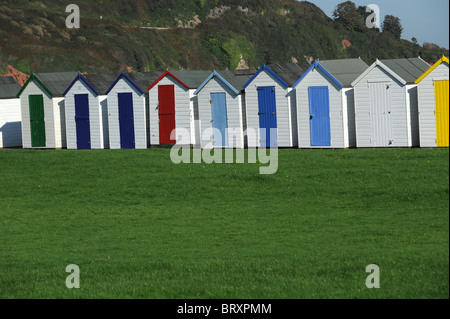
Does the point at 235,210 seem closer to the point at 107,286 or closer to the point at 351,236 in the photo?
the point at 351,236

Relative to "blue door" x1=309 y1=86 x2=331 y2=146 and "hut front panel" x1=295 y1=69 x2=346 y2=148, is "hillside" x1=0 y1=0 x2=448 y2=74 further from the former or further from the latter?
"blue door" x1=309 y1=86 x2=331 y2=146

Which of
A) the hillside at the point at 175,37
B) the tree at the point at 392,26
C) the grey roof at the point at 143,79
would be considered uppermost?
the tree at the point at 392,26

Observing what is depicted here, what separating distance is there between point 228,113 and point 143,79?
4.29 meters

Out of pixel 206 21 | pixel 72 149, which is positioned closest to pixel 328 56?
pixel 206 21

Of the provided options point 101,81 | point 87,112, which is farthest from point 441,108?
point 87,112

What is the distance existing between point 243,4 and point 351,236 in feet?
319

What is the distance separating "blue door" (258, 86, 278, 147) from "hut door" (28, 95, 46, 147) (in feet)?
31.6

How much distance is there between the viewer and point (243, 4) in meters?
109

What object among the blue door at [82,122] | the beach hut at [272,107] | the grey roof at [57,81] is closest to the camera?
the beach hut at [272,107]

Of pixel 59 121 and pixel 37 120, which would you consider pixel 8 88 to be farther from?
pixel 59 121

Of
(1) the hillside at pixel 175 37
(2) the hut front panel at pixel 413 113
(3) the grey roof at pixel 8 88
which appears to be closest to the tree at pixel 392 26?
(1) the hillside at pixel 175 37

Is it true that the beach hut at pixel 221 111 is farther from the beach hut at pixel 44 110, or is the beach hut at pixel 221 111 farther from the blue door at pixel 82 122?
the beach hut at pixel 44 110

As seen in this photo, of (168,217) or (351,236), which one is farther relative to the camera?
(168,217)

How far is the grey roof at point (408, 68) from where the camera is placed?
84.8 feet
